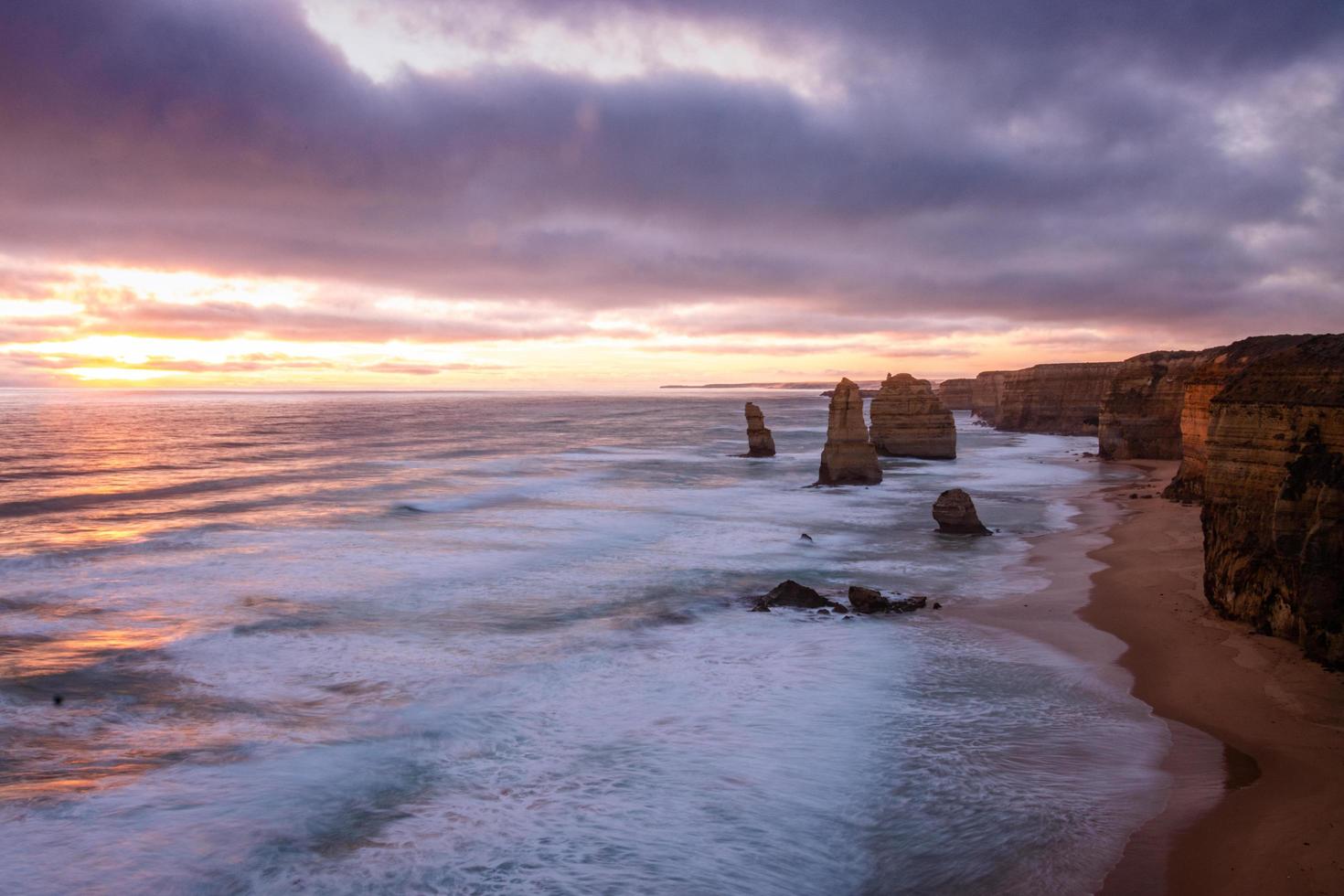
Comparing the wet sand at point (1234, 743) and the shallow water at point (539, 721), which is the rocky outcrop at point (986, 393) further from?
the wet sand at point (1234, 743)

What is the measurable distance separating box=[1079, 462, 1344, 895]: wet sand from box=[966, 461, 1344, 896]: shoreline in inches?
0.7

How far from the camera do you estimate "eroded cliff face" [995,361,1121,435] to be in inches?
2921

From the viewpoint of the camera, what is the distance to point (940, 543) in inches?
1059

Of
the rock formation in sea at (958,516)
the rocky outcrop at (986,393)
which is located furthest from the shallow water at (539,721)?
the rocky outcrop at (986,393)

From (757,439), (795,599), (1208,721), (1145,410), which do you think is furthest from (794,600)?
(757,439)

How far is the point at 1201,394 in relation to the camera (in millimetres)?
29250

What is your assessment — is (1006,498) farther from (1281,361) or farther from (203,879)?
(203,879)

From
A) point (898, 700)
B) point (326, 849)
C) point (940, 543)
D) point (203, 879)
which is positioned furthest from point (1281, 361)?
point (203, 879)

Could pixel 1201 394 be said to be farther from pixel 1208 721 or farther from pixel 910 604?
pixel 1208 721

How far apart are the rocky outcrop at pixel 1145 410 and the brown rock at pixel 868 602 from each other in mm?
38310

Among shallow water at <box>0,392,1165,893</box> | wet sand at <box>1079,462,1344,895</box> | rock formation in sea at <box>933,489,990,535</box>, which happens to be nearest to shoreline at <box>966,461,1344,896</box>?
wet sand at <box>1079,462,1344,895</box>

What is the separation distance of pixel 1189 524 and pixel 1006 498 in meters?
11.2

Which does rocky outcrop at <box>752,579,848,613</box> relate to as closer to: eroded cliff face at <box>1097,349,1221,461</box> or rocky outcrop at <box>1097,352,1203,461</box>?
rocky outcrop at <box>1097,352,1203,461</box>

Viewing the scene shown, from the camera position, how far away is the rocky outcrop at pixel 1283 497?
12.7m
